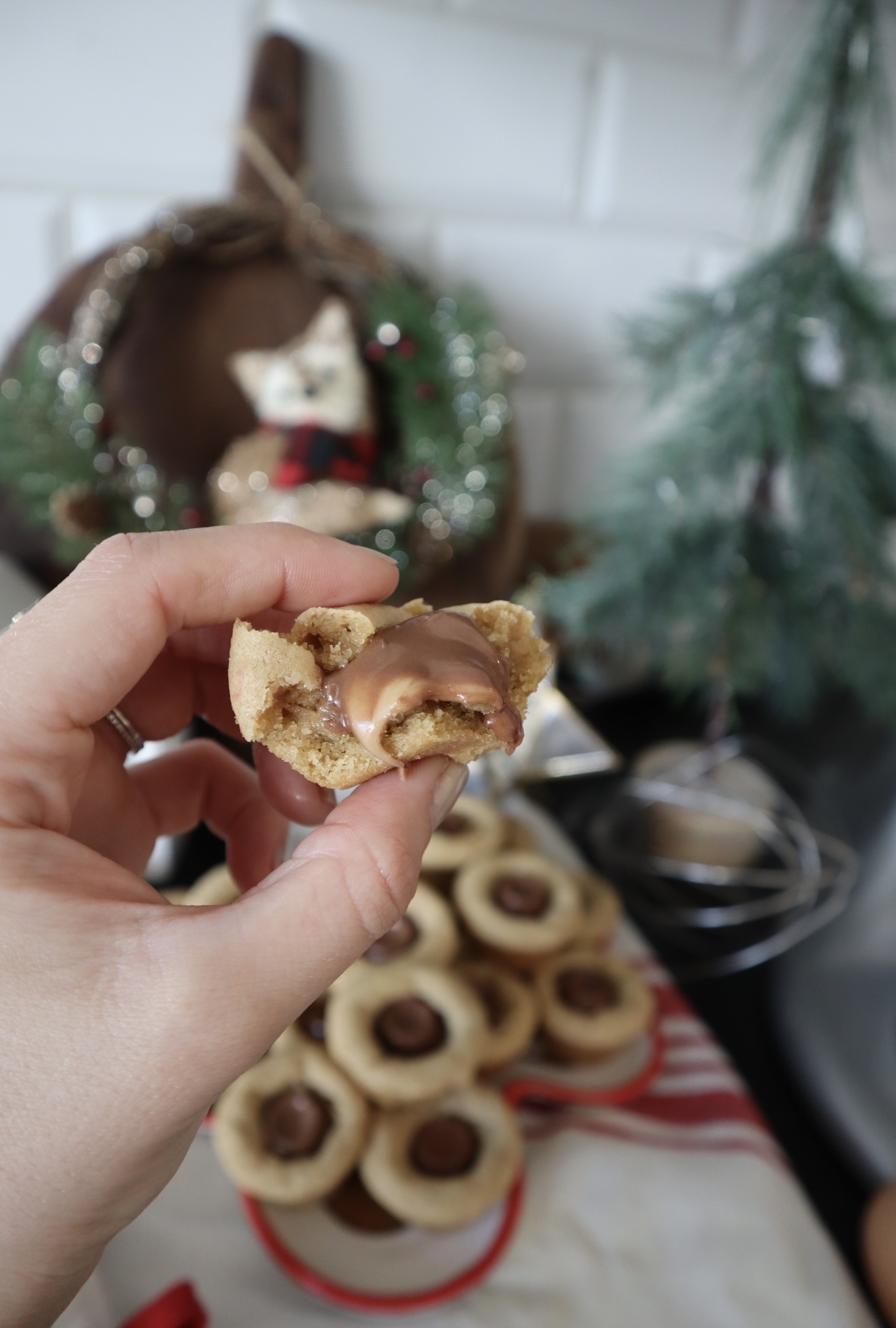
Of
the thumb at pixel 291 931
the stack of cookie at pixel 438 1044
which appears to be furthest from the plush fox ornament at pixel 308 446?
the thumb at pixel 291 931

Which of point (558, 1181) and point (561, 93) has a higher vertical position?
point (561, 93)

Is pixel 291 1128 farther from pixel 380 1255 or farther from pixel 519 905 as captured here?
pixel 519 905

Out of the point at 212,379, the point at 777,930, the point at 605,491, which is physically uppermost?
the point at 212,379

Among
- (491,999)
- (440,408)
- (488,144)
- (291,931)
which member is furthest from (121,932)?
(488,144)

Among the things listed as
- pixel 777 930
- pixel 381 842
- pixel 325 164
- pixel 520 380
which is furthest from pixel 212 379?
pixel 777 930

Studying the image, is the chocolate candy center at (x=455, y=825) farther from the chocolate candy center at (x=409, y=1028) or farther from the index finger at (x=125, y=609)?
the index finger at (x=125, y=609)

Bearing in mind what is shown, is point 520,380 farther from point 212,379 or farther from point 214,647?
point 214,647

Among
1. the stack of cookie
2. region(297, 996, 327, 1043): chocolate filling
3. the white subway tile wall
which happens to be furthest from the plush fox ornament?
region(297, 996, 327, 1043): chocolate filling

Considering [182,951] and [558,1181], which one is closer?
[182,951]
